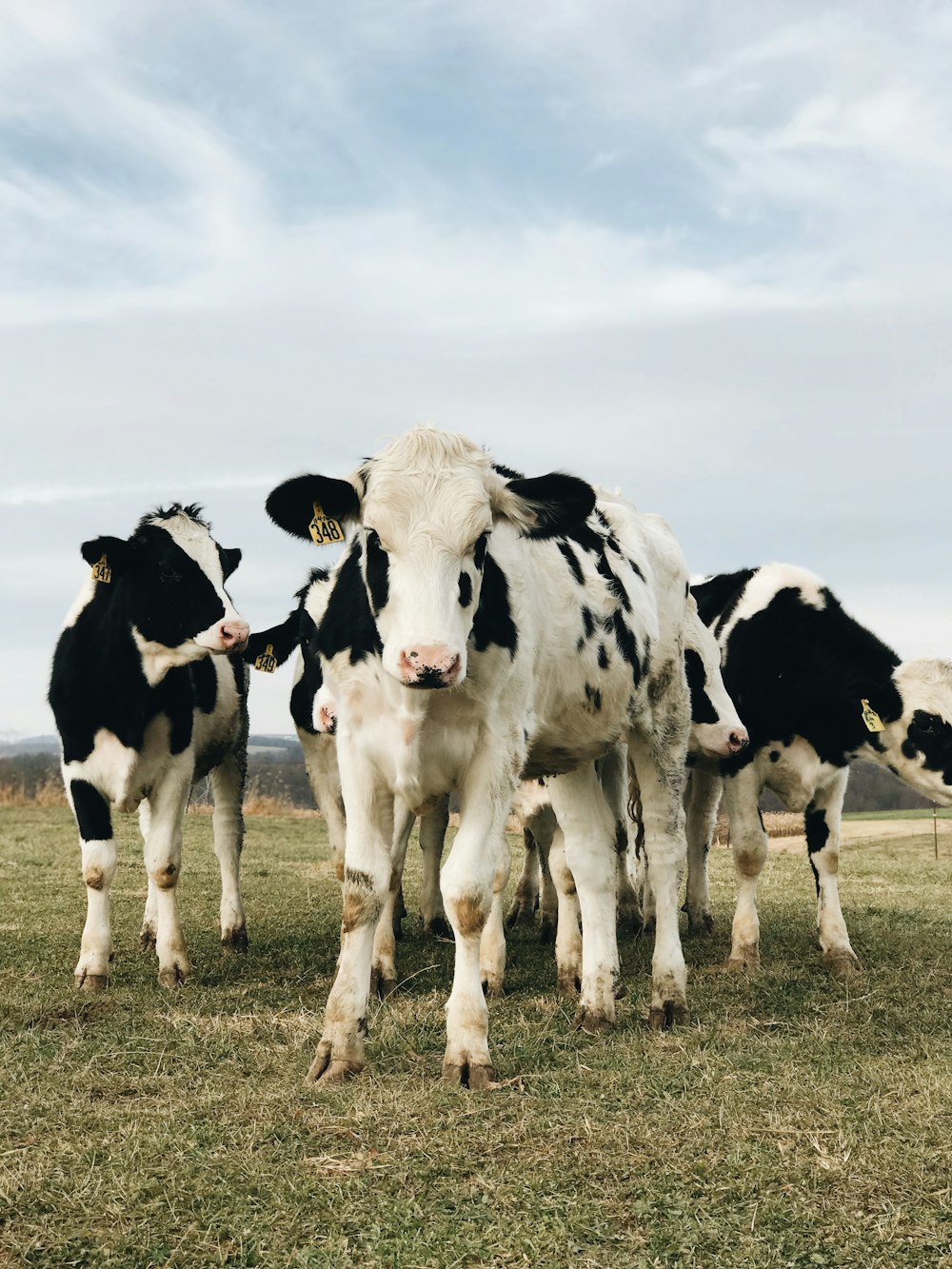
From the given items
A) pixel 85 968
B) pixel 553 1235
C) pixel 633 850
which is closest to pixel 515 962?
pixel 633 850

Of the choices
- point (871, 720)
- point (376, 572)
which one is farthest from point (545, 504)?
point (871, 720)

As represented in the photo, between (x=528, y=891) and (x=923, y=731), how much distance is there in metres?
3.53

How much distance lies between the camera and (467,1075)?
17.8 ft

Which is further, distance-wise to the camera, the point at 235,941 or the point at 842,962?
the point at 235,941

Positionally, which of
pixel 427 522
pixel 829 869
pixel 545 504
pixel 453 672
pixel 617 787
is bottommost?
pixel 829 869

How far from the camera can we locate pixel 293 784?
32406mm

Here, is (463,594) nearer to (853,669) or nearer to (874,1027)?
(874,1027)

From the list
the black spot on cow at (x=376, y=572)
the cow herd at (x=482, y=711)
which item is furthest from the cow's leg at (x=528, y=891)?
the black spot on cow at (x=376, y=572)

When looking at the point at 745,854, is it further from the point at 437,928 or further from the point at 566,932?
the point at 437,928

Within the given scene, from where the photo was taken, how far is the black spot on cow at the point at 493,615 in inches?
228

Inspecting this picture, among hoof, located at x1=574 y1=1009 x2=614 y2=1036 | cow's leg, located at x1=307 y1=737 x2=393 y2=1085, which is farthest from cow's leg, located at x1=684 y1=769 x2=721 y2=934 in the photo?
cow's leg, located at x1=307 y1=737 x2=393 y2=1085

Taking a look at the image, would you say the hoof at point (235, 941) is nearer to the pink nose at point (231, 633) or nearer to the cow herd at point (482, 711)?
the cow herd at point (482, 711)

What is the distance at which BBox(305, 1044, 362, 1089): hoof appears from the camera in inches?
216

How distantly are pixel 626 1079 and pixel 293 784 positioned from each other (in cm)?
2741
